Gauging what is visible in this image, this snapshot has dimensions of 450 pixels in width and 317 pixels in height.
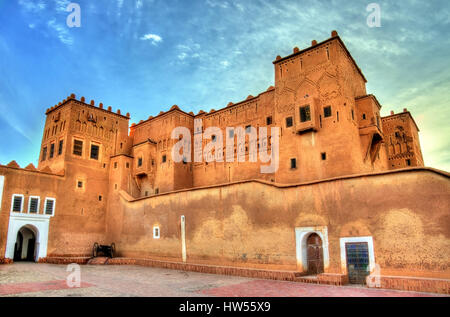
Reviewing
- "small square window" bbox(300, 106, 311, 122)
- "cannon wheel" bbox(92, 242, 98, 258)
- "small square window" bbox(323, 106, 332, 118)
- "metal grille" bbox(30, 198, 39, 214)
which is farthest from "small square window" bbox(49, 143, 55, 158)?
"small square window" bbox(323, 106, 332, 118)

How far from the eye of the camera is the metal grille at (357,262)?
42.2 feet

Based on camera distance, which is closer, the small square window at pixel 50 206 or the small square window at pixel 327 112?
the small square window at pixel 327 112

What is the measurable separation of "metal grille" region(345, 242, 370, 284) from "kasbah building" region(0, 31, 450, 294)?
39 millimetres

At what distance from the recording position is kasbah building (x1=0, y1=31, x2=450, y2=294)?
1255 cm

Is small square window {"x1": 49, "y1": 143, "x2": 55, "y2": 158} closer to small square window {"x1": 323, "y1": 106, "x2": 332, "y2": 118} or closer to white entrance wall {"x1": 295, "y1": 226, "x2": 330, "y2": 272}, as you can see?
small square window {"x1": 323, "y1": 106, "x2": 332, "y2": 118}

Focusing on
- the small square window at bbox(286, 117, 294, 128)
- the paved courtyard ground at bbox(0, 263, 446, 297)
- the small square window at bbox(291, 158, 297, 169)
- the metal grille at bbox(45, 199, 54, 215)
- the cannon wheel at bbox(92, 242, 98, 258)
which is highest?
the small square window at bbox(286, 117, 294, 128)

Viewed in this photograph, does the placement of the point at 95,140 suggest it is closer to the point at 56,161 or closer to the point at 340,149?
the point at 56,161

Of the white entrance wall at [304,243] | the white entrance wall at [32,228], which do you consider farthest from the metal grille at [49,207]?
the white entrance wall at [304,243]

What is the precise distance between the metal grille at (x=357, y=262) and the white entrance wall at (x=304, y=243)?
0.94 m

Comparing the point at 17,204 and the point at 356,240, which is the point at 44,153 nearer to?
the point at 17,204

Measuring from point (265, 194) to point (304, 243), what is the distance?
3.05 meters

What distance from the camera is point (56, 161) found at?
27.3m

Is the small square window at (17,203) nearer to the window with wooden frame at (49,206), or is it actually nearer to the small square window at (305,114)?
the window with wooden frame at (49,206)
